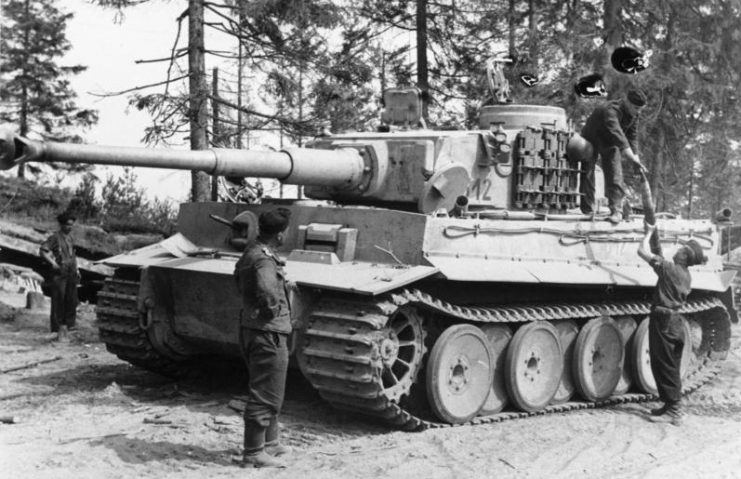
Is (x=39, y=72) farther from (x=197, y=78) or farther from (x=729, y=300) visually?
(x=729, y=300)

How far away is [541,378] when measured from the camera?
30.8 ft

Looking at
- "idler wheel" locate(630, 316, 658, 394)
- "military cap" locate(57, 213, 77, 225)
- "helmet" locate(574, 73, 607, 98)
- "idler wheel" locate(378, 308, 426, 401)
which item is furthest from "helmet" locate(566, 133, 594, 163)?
"military cap" locate(57, 213, 77, 225)

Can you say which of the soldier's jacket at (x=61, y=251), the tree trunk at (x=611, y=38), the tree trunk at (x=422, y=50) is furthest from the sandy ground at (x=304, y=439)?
the tree trunk at (x=422, y=50)

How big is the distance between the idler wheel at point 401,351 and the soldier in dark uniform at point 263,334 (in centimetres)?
112

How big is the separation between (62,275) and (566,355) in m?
7.24

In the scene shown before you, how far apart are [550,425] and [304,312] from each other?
280cm

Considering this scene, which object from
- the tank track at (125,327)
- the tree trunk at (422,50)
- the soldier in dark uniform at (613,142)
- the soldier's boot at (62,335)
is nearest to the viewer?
the tank track at (125,327)

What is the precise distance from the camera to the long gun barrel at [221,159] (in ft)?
19.2

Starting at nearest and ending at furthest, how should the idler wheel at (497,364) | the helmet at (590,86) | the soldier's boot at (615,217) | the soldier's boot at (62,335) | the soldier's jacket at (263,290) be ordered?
the soldier's jacket at (263,290) < the idler wheel at (497,364) < the soldier's boot at (615,217) < the soldier's boot at (62,335) < the helmet at (590,86)

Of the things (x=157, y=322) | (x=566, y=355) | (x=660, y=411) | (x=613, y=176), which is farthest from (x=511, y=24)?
(x=157, y=322)

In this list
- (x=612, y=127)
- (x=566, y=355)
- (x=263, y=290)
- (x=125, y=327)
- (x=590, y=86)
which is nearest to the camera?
(x=263, y=290)

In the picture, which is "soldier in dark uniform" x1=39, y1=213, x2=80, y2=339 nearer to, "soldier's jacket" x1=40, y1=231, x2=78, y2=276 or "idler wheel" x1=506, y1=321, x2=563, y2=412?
"soldier's jacket" x1=40, y1=231, x2=78, y2=276

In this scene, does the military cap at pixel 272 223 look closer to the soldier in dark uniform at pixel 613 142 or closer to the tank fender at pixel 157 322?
the tank fender at pixel 157 322

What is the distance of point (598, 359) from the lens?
32.9 feet
